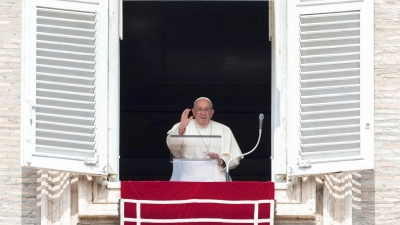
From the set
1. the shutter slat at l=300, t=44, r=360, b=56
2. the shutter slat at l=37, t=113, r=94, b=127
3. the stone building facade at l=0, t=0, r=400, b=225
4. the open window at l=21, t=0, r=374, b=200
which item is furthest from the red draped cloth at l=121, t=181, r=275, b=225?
the shutter slat at l=300, t=44, r=360, b=56

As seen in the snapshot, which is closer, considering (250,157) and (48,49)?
(48,49)

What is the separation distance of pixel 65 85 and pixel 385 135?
2.47 metres

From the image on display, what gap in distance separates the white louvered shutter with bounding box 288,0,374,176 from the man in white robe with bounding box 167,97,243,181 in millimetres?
881

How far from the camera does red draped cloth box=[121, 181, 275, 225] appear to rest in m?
13.0

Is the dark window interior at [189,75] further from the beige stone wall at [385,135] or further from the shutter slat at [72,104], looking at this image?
the shutter slat at [72,104]

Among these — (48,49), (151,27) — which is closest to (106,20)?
(48,49)

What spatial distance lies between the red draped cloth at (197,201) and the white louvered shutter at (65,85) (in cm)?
38

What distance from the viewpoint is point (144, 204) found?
13.0m

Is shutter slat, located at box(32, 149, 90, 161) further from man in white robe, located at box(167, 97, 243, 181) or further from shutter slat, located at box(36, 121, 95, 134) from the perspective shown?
man in white robe, located at box(167, 97, 243, 181)

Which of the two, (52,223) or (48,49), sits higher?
(48,49)

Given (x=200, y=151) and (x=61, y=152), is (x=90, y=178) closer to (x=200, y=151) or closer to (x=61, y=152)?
(x=61, y=152)

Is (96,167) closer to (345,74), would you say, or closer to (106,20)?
(106,20)

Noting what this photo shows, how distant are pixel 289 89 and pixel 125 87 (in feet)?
29.4

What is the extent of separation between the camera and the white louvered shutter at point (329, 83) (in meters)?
12.9
